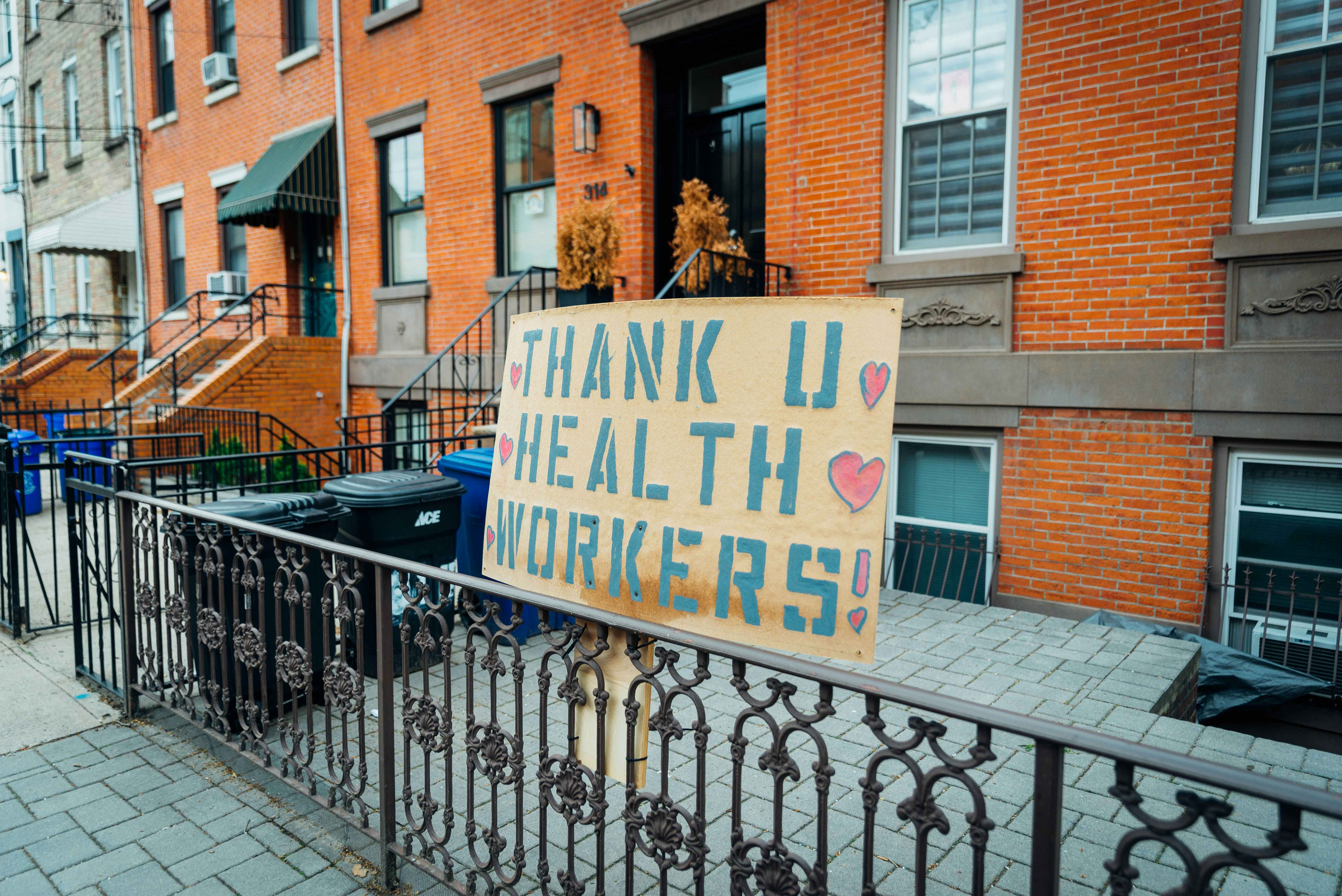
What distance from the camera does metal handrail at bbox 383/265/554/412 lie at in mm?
8547

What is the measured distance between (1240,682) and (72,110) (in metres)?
24.0

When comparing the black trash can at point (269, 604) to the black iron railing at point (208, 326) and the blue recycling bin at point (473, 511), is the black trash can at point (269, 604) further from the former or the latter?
the black iron railing at point (208, 326)

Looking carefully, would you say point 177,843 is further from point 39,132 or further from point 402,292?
point 39,132

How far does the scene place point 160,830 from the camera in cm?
334

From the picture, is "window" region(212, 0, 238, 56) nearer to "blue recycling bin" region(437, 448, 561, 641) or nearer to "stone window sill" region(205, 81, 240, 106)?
"stone window sill" region(205, 81, 240, 106)

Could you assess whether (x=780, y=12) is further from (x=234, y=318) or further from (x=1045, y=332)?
(x=234, y=318)

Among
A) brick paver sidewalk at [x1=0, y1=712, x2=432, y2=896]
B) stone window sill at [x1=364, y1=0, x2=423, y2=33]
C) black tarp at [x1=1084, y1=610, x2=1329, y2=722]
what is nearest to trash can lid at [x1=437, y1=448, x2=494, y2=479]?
brick paver sidewalk at [x1=0, y1=712, x2=432, y2=896]

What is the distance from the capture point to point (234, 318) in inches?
553

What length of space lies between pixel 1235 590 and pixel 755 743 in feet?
13.0

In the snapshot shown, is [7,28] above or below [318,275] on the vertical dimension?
above

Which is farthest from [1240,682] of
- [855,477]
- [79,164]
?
[79,164]

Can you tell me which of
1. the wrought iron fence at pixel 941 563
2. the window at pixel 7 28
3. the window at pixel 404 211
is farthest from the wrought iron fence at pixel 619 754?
the window at pixel 7 28

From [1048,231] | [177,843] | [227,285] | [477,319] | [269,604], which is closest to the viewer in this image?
[177,843]

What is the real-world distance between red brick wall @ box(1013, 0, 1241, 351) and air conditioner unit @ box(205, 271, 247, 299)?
1260 centimetres
